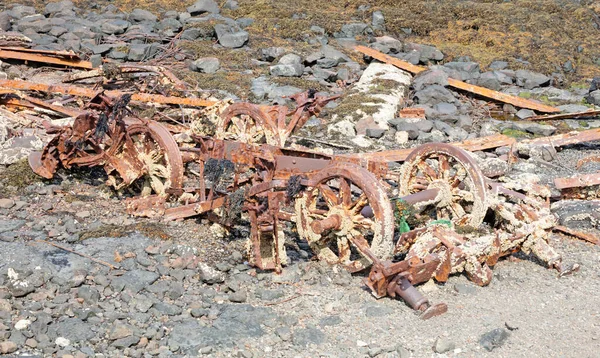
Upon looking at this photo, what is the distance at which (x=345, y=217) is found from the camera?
764cm

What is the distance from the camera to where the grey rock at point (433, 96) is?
15992mm

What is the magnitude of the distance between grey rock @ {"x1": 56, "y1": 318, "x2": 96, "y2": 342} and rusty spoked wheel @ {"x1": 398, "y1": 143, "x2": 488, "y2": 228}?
13.7ft

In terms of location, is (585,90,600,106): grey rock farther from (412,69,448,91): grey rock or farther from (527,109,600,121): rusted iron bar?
(412,69,448,91): grey rock

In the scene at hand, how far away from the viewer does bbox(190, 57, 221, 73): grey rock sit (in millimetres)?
16891

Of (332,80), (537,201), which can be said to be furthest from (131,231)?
(332,80)

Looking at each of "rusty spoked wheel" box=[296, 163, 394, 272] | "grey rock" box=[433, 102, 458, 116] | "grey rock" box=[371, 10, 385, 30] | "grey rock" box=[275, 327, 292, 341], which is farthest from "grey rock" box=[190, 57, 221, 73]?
"grey rock" box=[275, 327, 292, 341]

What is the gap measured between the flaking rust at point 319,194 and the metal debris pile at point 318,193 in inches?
0.6

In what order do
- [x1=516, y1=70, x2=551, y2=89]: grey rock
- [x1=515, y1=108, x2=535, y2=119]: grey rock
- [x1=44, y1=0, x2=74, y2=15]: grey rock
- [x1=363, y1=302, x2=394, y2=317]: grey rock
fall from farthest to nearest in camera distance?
[x1=44, y1=0, x2=74, y2=15]: grey rock, [x1=516, y1=70, x2=551, y2=89]: grey rock, [x1=515, y1=108, x2=535, y2=119]: grey rock, [x1=363, y1=302, x2=394, y2=317]: grey rock

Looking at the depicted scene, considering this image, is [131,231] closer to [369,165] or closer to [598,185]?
[369,165]

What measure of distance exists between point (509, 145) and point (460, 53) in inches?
291

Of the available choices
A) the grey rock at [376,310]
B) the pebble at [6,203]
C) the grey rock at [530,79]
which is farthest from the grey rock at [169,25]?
the grey rock at [376,310]

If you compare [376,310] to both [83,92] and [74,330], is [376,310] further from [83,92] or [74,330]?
[83,92]

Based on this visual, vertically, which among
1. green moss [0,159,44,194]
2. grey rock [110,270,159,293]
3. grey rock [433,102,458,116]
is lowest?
grey rock [110,270,159,293]

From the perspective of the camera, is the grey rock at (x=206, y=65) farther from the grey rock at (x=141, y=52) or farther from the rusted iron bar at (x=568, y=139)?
the rusted iron bar at (x=568, y=139)
